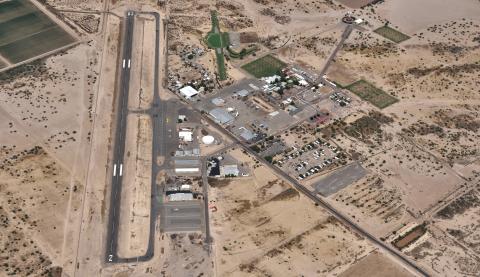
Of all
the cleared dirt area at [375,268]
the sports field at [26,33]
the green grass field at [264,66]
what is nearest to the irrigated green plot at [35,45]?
the sports field at [26,33]

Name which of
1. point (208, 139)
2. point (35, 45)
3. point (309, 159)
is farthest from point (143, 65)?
point (309, 159)

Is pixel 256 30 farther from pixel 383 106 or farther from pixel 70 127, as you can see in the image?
pixel 70 127

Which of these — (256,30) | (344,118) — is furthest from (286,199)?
(256,30)

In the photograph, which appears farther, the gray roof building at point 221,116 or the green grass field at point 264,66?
the green grass field at point 264,66

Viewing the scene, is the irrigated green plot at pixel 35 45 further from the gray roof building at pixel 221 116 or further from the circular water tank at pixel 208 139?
the circular water tank at pixel 208 139

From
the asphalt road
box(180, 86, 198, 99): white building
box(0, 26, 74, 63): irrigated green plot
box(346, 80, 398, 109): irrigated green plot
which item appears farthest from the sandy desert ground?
box(180, 86, 198, 99): white building

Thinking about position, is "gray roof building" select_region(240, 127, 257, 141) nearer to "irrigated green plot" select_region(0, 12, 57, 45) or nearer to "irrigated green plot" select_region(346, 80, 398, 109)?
"irrigated green plot" select_region(346, 80, 398, 109)
